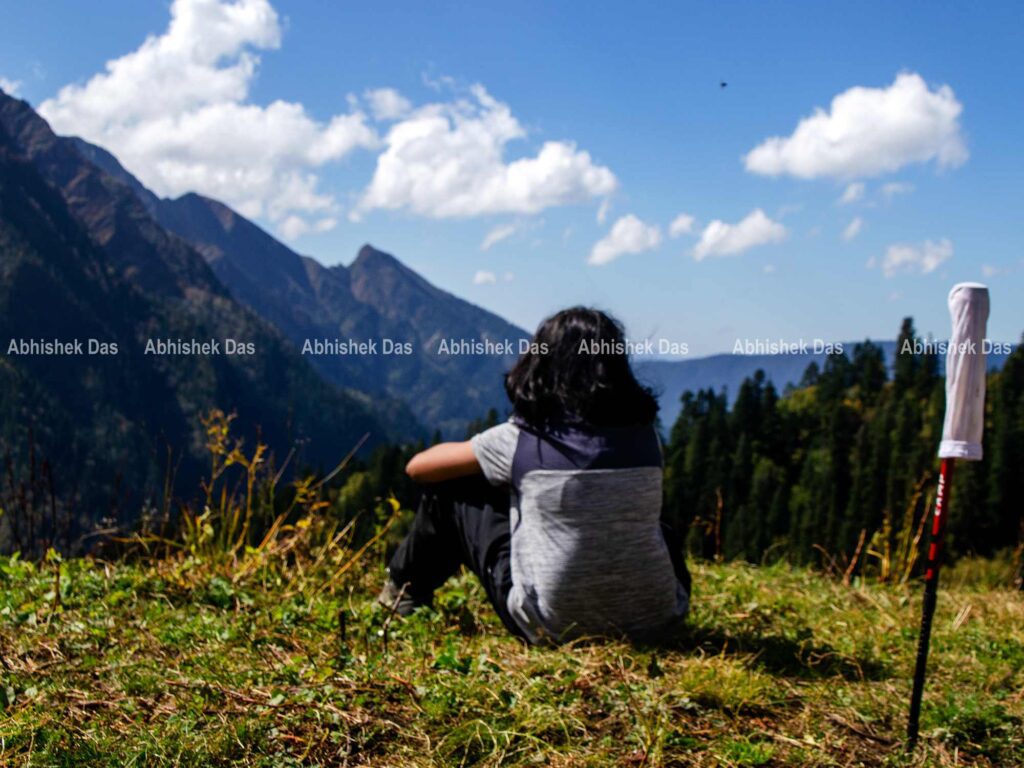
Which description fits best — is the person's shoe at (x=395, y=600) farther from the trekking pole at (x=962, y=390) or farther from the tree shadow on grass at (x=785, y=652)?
the trekking pole at (x=962, y=390)

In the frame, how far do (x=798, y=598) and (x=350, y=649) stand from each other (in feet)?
10.3

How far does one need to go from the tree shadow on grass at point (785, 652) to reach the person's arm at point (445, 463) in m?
1.25

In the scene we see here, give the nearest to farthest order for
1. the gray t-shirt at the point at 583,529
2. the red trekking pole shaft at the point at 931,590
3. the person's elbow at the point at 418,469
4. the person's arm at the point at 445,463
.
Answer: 1. the red trekking pole shaft at the point at 931,590
2. the gray t-shirt at the point at 583,529
3. the person's arm at the point at 445,463
4. the person's elbow at the point at 418,469

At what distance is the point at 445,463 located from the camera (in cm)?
373

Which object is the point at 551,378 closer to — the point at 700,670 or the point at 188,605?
the point at 700,670

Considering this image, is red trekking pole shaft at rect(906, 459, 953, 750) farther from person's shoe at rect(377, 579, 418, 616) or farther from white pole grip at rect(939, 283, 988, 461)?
person's shoe at rect(377, 579, 418, 616)

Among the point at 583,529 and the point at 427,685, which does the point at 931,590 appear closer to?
the point at 583,529

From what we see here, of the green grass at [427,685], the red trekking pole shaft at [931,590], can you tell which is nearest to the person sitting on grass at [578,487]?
the green grass at [427,685]

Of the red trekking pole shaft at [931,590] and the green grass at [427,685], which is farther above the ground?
the red trekking pole shaft at [931,590]

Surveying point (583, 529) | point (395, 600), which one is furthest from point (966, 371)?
point (395, 600)

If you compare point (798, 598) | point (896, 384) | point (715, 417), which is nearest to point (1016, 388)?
point (896, 384)

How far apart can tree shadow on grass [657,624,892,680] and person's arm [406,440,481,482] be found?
1.25 metres

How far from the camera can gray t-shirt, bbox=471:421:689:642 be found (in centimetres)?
342

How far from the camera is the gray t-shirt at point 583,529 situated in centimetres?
342
